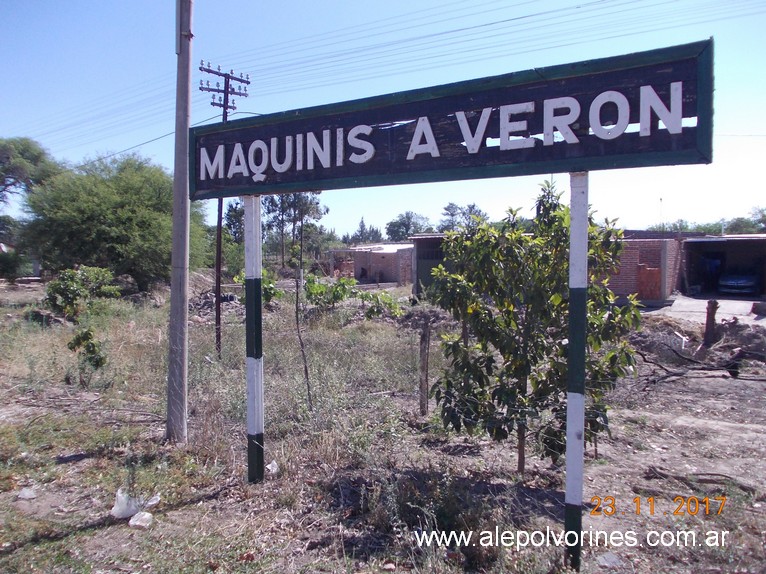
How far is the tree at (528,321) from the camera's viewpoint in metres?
4.73

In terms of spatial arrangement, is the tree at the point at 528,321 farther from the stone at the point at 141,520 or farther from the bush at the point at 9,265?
the bush at the point at 9,265

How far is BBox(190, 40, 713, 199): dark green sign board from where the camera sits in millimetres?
3248

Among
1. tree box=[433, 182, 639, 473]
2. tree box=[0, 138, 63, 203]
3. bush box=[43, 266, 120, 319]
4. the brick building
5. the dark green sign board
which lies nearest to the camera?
the dark green sign board

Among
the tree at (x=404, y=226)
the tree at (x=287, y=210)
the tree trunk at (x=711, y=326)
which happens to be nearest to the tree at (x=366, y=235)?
the tree at (x=404, y=226)

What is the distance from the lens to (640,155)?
3.32m

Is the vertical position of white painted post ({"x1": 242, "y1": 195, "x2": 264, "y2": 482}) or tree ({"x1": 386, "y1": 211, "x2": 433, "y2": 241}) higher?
tree ({"x1": 386, "y1": 211, "x2": 433, "y2": 241})

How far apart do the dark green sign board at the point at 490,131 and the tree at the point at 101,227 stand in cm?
2053

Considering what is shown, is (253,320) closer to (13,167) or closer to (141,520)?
(141,520)

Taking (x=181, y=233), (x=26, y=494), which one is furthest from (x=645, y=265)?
(x=26, y=494)

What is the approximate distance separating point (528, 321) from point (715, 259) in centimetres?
3056

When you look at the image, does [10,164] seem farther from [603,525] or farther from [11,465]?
[603,525]

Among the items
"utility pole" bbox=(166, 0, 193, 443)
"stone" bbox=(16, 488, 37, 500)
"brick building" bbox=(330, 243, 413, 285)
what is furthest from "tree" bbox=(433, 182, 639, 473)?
"brick building" bbox=(330, 243, 413, 285)

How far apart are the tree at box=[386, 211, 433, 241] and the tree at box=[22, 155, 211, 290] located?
5638 centimetres
